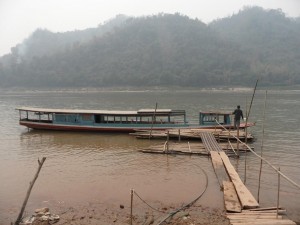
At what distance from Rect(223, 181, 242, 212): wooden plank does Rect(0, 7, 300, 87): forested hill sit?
389 feet

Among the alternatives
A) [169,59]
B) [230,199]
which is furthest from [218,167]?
[169,59]

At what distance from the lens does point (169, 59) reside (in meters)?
154

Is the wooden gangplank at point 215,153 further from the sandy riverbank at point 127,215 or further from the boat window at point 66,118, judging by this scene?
the boat window at point 66,118

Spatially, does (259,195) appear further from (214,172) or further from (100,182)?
(100,182)

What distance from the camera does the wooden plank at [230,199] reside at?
1232 centimetres

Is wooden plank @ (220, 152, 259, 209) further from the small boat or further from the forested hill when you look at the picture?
the forested hill

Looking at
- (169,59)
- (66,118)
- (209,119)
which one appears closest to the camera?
(209,119)

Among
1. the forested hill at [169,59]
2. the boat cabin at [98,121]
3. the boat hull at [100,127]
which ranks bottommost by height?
the boat hull at [100,127]

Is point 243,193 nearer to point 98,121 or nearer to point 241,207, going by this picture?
point 241,207

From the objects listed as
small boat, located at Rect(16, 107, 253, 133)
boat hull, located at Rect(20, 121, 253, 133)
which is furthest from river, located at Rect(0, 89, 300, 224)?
small boat, located at Rect(16, 107, 253, 133)

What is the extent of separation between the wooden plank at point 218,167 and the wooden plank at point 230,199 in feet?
3.19

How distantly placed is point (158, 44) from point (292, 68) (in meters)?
62.9

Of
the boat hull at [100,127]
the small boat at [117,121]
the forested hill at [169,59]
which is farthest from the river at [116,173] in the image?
the forested hill at [169,59]

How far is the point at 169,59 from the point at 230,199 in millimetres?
143387
